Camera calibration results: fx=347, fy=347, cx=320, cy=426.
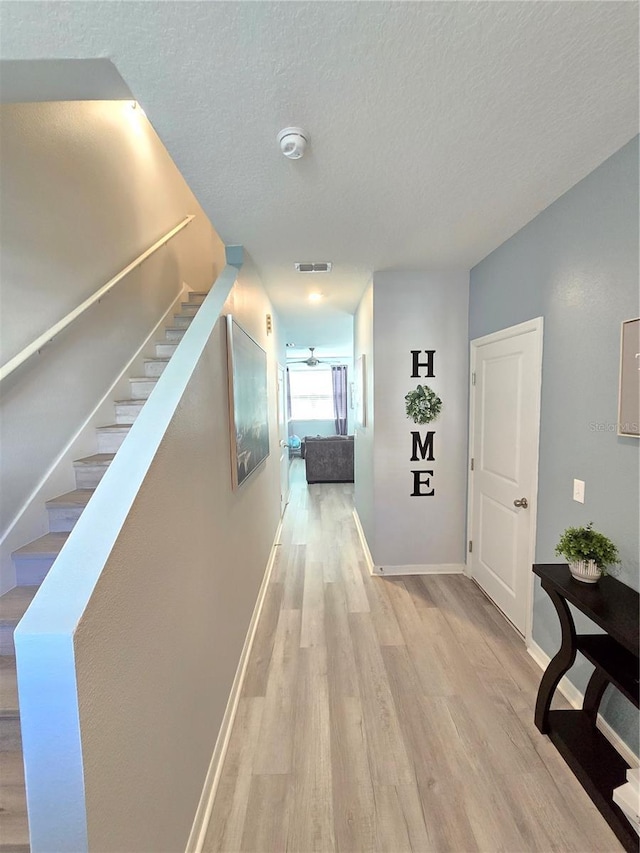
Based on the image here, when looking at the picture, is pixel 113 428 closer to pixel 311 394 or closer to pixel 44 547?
pixel 44 547

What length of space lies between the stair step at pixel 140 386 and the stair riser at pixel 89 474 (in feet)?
2.65

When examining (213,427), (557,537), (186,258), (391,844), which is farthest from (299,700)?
(186,258)

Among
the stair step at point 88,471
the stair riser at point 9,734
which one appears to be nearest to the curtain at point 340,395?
the stair step at point 88,471

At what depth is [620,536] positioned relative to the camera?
1496 mm

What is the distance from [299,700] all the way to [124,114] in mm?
4269

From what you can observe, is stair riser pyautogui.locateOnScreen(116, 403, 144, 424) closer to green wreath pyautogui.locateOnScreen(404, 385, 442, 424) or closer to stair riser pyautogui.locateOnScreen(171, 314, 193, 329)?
stair riser pyautogui.locateOnScreen(171, 314, 193, 329)

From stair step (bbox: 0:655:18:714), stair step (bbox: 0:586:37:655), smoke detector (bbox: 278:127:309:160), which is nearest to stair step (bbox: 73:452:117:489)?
stair step (bbox: 0:586:37:655)

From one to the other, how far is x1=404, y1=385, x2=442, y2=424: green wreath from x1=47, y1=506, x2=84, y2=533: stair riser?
7.90ft

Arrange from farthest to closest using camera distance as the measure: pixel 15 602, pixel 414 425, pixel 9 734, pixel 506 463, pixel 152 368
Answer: pixel 414 425
pixel 152 368
pixel 506 463
pixel 15 602
pixel 9 734

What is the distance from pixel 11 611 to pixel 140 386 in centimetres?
170

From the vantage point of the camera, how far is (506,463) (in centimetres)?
242

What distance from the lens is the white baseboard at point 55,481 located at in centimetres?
157

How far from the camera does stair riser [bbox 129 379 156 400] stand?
268cm

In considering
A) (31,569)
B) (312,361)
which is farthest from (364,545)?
(312,361)
